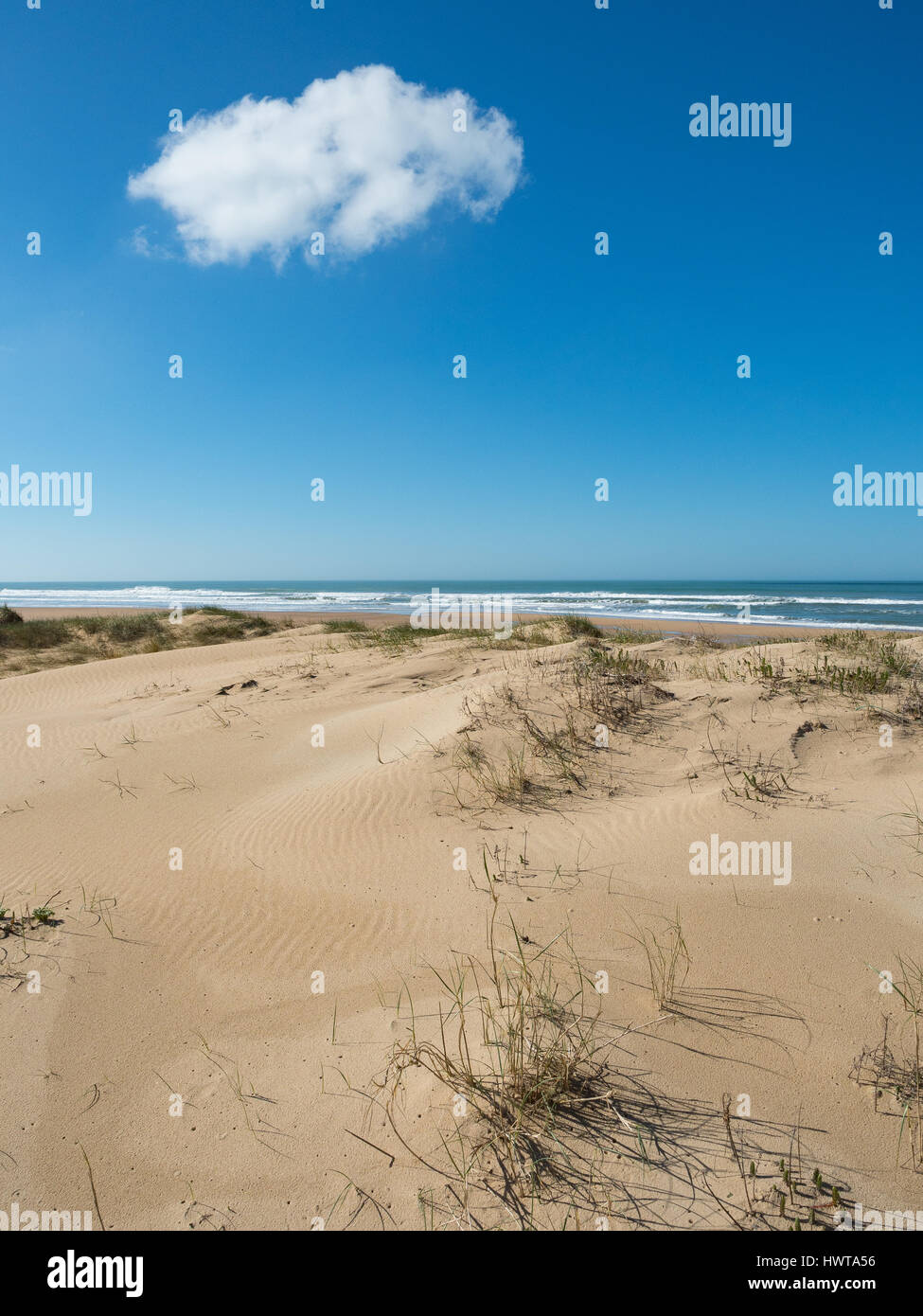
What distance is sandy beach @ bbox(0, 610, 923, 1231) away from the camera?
2.15 metres

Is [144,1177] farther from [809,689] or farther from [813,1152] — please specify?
[809,689]

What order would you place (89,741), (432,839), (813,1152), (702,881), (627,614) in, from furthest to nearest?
(627,614), (89,741), (432,839), (702,881), (813,1152)

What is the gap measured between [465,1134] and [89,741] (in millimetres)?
7296

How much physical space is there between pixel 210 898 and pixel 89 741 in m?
4.76

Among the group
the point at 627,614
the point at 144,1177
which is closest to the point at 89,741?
the point at 144,1177

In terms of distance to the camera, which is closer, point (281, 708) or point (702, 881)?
point (702, 881)

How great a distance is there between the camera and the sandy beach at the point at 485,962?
215 centimetres

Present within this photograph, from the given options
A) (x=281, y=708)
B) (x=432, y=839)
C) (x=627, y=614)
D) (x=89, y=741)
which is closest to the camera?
(x=432, y=839)

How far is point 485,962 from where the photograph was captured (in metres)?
3.29
